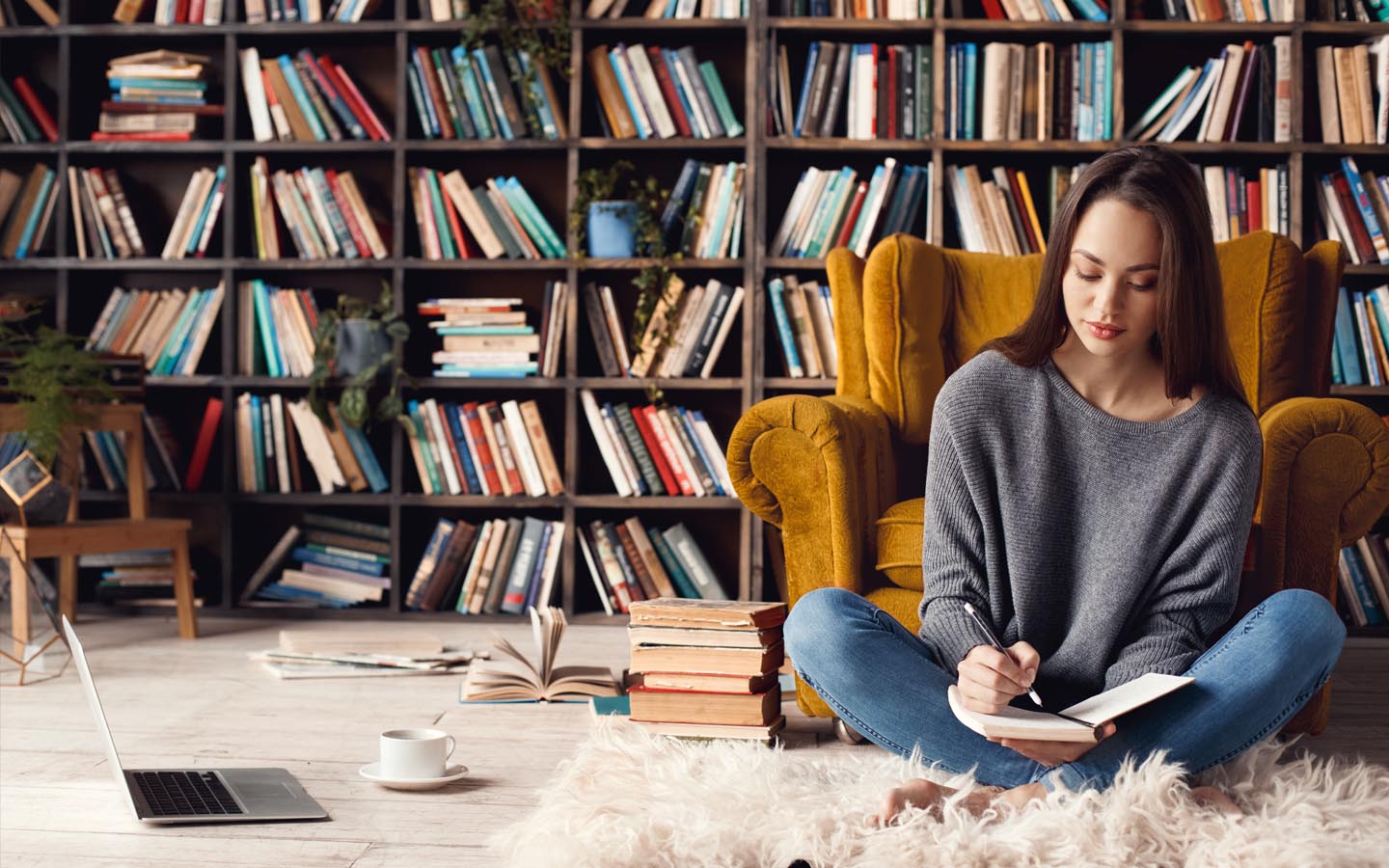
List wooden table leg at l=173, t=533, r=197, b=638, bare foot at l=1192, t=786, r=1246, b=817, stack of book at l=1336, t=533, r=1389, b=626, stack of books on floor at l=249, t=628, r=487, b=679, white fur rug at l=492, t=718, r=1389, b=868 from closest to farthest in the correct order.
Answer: white fur rug at l=492, t=718, r=1389, b=868, bare foot at l=1192, t=786, r=1246, b=817, stack of books on floor at l=249, t=628, r=487, b=679, wooden table leg at l=173, t=533, r=197, b=638, stack of book at l=1336, t=533, r=1389, b=626

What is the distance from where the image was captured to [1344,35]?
11.4ft

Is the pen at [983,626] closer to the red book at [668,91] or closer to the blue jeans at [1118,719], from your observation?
the blue jeans at [1118,719]

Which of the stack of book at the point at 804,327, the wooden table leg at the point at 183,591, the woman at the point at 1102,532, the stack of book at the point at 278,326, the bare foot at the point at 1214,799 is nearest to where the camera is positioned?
the bare foot at the point at 1214,799

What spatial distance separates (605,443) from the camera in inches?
139

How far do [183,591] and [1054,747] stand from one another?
7.93ft

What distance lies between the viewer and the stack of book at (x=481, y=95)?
3.51 meters

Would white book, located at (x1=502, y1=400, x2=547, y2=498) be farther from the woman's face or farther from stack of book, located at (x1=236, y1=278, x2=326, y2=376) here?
the woman's face

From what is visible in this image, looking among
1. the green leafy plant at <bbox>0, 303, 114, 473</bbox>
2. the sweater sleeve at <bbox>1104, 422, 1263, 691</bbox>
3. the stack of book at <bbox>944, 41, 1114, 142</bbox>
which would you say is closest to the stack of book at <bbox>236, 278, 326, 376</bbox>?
the green leafy plant at <bbox>0, 303, 114, 473</bbox>

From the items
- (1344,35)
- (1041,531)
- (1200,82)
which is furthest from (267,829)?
(1344,35)

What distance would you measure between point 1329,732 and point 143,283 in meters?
3.43

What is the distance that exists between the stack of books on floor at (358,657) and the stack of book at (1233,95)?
2300mm

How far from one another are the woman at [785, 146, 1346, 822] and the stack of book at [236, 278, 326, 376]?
2.25 m

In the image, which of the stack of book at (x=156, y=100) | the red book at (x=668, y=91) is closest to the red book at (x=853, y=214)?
the red book at (x=668, y=91)

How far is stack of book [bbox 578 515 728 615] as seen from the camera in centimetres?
351
